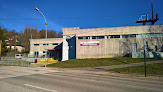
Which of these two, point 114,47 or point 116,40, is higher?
point 116,40

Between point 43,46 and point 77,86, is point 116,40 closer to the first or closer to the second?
point 77,86

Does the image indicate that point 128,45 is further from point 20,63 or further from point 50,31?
point 50,31

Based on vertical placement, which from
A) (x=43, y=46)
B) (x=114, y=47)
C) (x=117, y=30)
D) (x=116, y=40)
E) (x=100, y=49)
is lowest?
(x=100, y=49)

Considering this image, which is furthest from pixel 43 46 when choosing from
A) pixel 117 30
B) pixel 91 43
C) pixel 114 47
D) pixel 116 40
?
pixel 117 30

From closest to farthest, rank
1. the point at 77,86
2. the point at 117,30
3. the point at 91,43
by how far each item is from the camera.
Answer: the point at 77,86 < the point at 117,30 < the point at 91,43

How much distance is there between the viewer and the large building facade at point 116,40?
26.4 meters

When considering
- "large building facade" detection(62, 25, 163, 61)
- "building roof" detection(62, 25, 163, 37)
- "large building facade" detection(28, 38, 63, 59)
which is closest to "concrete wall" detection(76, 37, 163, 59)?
"large building facade" detection(62, 25, 163, 61)

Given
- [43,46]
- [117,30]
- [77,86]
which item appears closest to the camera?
[77,86]

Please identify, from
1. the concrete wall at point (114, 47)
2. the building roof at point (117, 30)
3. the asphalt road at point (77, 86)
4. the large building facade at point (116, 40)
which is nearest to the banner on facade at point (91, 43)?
the large building facade at point (116, 40)

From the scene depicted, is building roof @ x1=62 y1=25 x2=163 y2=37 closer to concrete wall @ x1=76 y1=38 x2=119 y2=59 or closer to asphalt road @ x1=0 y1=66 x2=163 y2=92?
concrete wall @ x1=76 y1=38 x2=119 y2=59

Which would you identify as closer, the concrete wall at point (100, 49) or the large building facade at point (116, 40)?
the large building facade at point (116, 40)

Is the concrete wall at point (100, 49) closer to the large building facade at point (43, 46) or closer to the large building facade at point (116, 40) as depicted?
the large building facade at point (116, 40)

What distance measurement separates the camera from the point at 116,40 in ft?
91.7

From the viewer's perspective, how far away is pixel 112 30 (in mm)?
28469
